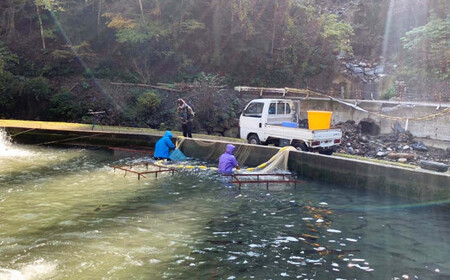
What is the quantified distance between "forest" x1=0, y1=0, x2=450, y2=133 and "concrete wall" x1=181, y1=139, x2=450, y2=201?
11579mm

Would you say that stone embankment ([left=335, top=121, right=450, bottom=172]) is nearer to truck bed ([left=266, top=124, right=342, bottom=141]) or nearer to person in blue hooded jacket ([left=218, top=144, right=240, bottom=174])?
truck bed ([left=266, top=124, right=342, bottom=141])

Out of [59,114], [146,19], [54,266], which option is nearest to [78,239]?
[54,266]

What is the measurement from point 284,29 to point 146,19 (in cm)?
1195

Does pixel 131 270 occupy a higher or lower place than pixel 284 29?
lower

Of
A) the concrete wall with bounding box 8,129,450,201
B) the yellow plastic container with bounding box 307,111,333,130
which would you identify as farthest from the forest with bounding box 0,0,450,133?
the yellow plastic container with bounding box 307,111,333,130

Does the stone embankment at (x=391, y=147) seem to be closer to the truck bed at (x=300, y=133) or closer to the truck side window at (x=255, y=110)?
the truck bed at (x=300, y=133)

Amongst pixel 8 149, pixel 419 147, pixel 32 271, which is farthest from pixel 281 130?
pixel 8 149

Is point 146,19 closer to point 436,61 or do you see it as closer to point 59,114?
point 59,114

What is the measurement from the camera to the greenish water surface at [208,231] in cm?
595

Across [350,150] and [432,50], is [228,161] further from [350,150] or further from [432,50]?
[432,50]

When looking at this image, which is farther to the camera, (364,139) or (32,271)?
(364,139)

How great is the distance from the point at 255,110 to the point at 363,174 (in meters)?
6.69

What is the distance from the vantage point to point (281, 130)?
1536 cm

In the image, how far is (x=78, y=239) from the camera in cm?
707
